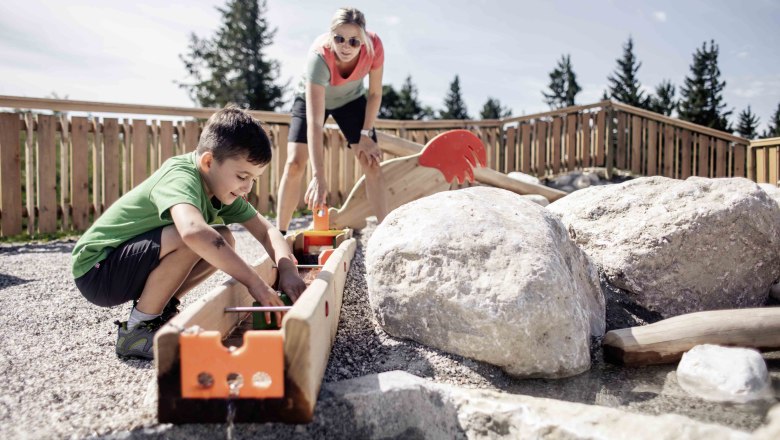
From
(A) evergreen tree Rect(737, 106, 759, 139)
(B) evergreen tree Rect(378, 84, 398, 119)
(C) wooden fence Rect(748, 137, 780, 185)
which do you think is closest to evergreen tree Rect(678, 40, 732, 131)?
(A) evergreen tree Rect(737, 106, 759, 139)

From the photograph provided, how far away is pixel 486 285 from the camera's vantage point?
218 centimetres

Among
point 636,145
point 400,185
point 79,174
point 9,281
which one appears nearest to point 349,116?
point 400,185

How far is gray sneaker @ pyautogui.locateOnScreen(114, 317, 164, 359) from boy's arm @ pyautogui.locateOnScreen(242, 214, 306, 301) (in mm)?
598

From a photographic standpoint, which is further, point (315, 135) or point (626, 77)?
point (626, 77)

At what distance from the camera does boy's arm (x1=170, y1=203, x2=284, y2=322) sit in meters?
1.81

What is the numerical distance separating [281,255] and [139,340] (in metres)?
0.72

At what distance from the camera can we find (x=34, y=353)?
2.41m

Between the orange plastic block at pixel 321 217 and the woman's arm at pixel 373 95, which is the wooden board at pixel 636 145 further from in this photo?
the orange plastic block at pixel 321 217

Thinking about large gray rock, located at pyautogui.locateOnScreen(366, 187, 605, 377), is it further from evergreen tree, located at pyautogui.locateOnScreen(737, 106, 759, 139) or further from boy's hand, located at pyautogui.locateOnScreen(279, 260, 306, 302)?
evergreen tree, located at pyautogui.locateOnScreen(737, 106, 759, 139)

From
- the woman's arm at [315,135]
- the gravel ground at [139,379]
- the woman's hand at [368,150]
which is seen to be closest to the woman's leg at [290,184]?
the woman's arm at [315,135]

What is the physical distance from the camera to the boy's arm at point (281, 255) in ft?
7.30

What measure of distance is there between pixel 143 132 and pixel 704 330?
20.7 ft

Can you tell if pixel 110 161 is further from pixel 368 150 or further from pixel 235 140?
pixel 235 140

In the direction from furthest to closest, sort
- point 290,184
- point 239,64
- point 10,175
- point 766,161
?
point 239,64 → point 766,161 → point 10,175 → point 290,184
